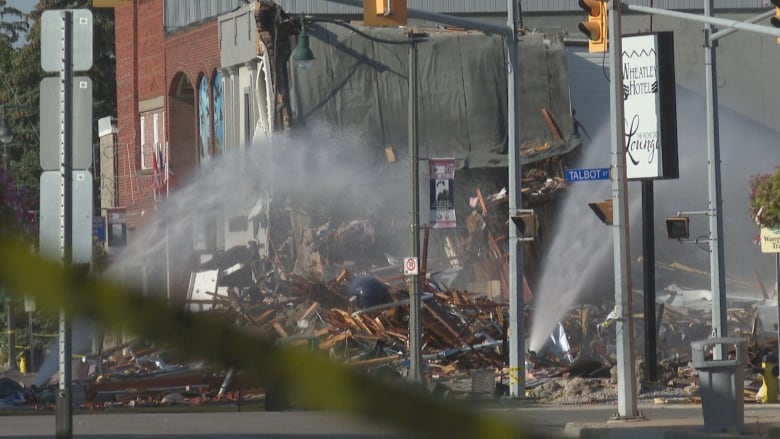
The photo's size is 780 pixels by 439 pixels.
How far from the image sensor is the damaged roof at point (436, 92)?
3947 cm

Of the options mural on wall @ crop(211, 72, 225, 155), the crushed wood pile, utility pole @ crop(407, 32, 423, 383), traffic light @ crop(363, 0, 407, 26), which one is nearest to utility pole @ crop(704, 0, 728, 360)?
the crushed wood pile

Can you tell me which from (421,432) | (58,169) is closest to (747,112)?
Result: (58,169)

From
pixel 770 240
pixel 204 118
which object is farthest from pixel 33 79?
pixel 770 240

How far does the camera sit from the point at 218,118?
46.0m

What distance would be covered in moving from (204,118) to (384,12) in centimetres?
3106

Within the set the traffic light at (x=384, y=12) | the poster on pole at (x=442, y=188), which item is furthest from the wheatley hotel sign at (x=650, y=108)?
the traffic light at (x=384, y=12)

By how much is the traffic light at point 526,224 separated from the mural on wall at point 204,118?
25.0 meters

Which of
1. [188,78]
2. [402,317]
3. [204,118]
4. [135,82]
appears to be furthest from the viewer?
[135,82]

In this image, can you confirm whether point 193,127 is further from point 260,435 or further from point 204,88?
point 260,435

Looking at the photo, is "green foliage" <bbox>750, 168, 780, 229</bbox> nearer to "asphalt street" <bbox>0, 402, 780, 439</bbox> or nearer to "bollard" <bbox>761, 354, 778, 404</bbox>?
"bollard" <bbox>761, 354, 778, 404</bbox>

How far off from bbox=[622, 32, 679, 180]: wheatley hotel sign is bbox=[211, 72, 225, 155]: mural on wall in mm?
22558

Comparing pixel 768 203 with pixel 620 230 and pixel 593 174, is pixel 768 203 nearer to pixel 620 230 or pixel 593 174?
pixel 593 174

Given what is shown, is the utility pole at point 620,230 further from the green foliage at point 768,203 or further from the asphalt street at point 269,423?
the green foliage at point 768,203

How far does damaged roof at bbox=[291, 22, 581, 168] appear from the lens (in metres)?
39.5
